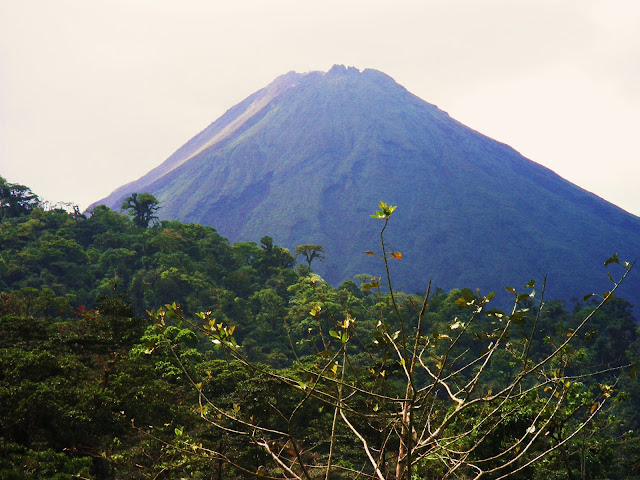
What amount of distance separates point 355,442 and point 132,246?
131 ft

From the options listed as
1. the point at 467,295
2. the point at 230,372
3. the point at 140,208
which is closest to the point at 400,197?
the point at 140,208

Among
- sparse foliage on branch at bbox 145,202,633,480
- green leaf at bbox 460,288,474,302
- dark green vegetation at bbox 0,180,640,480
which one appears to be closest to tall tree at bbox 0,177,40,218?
dark green vegetation at bbox 0,180,640,480

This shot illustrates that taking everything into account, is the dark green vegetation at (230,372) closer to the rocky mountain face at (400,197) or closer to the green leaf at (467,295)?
the green leaf at (467,295)

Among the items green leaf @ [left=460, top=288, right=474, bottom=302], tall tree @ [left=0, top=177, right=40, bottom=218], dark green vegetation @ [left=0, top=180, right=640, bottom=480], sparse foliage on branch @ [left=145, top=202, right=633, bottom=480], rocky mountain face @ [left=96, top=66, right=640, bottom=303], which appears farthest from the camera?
rocky mountain face @ [left=96, top=66, right=640, bottom=303]

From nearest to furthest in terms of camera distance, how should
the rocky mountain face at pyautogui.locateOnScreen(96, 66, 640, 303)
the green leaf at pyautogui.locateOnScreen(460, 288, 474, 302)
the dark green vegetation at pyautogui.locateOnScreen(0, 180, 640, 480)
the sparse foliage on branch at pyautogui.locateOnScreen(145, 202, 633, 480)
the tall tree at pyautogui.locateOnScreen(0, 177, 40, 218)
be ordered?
the green leaf at pyautogui.locateOnScreen(460, 288, 474, 302) → the sparse foliage on branch at pyautogui.locateOnScreen(145, 202, 633, 480) → the dark green vegetation at pyautogui.locateOnScreen(0, 180, 640, 480) → the tall tree at pyautogui.locateOnScreen(0, 177, 40, 218) → the rocky mountain face at pyautogui.locateOnScreen(96, 66, 640, 303)

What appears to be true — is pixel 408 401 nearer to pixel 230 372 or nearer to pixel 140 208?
pixel 230 372

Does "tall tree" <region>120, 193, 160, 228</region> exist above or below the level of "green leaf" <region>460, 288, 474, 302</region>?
below

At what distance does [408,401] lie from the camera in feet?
8.11

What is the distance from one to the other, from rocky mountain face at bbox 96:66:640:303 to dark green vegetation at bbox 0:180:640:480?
60.0 metres

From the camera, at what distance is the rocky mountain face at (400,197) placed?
110 m

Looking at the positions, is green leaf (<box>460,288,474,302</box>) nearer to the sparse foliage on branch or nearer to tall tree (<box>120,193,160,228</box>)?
the sparse foliage on branch

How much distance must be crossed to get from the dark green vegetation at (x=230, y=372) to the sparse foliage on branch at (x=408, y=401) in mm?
44

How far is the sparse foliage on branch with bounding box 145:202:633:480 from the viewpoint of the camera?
2516 mm

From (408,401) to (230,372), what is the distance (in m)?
0.88
